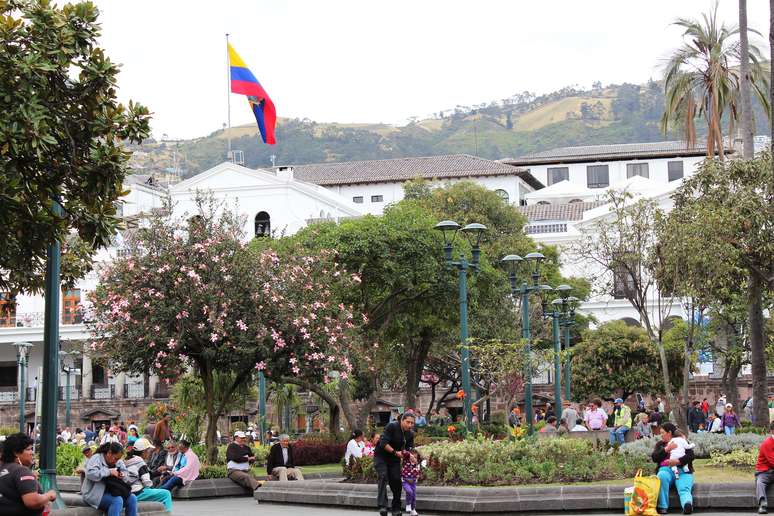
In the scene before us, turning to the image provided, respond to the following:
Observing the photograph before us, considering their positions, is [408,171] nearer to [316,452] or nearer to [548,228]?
[548,228]

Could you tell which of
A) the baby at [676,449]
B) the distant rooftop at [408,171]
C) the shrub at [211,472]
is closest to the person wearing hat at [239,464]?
the shrub at [211,472]

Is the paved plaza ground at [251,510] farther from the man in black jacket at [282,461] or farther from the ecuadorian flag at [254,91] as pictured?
the ecuadorian flag at [254,91]

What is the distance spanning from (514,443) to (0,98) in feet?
33.7

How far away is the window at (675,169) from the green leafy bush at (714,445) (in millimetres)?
59405

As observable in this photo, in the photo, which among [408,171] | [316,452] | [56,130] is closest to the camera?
[56,130]

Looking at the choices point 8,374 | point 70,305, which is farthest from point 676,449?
point 8,374

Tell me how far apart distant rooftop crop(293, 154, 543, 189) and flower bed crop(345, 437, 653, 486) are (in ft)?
188

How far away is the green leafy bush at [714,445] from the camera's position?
2005 centimetres

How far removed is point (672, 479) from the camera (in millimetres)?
15531

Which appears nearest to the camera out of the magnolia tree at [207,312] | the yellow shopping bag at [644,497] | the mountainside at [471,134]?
the yellow shopping bag at [644,497]

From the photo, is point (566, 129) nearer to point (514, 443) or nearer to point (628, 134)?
point (628, 134)

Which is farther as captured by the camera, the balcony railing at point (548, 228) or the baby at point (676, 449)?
the balcony railing at point (548, 228)

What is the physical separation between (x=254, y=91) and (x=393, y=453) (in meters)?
22.5

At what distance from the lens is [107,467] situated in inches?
536
